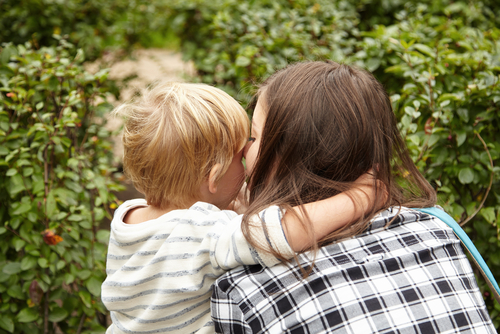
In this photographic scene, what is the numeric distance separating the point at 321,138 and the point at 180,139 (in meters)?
0.44

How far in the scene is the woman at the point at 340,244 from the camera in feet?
3.28

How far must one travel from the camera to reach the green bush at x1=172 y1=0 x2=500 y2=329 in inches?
68.9

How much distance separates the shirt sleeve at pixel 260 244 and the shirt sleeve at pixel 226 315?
0.25ft

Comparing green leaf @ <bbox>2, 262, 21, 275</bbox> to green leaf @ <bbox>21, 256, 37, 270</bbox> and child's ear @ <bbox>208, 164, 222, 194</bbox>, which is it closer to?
green leaf @ <bbox>21, 256, 37, 270</bbox>

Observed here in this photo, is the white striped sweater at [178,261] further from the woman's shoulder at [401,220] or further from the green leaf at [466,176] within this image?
the green leaf at [466,176]

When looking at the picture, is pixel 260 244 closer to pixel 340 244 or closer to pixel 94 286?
pixel 340 244

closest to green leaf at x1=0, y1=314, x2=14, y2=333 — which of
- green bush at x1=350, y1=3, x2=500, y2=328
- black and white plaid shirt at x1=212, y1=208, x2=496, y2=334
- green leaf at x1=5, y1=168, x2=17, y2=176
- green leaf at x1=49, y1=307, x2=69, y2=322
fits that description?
green leaf at x1=49, y1=307, x2=69, y2=322

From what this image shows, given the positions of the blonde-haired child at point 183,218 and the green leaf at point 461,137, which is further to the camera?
the green leaf at point 461,137

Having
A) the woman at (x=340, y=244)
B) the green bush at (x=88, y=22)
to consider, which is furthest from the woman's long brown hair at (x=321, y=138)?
the green bush at (x=88, y=22)

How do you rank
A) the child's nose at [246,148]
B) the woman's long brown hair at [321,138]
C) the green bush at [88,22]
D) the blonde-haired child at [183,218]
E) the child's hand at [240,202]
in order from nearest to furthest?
the blonde-haired child at [183,218] → the woman's long brown hair at [321,138] → the child's nose at [246,148] → the child's hand at [240,202] → the green bush at [88,22]

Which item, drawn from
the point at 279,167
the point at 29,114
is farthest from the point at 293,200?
the point at 29,114

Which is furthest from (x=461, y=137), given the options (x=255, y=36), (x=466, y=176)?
(x=255, y=36)

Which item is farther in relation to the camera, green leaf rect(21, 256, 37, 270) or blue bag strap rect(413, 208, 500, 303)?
green leaf rect(21, 256, 37, 270)

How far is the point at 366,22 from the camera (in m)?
4.03
